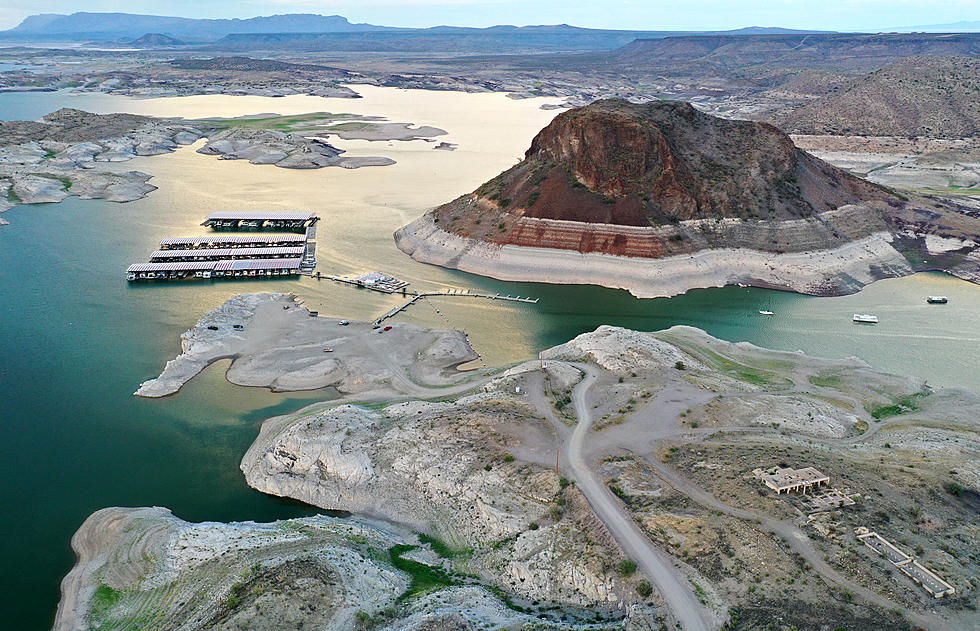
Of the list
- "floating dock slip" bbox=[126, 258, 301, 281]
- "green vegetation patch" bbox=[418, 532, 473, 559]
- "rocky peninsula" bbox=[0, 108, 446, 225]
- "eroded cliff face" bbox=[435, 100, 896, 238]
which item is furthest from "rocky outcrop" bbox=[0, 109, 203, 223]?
"green vegetation patch" bbox=[418, 532, 473, 559]

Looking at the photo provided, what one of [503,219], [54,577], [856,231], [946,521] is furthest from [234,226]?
[946,521]

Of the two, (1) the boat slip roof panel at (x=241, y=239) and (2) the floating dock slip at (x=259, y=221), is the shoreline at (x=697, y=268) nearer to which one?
(1) the boat slip roof panel at (x=241, y=239)

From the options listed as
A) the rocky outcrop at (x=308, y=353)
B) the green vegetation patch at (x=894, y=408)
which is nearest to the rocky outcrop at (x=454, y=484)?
the rocky outcrop at (x=308, y=353)

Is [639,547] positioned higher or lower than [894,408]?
higher

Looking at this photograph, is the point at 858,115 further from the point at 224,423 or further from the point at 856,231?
the point at 224,423

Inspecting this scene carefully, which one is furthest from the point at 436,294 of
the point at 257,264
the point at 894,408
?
the point at 894,408

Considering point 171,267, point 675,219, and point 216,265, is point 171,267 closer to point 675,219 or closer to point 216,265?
point 216,265

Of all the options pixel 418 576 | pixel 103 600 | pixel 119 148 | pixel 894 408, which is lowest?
pixel 103 600
